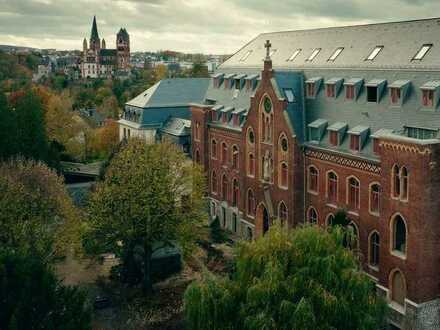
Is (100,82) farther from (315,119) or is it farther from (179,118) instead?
(315,119)

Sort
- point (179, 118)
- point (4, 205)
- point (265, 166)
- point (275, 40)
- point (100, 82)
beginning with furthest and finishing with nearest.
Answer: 1. point (100, 82)
2. point (179, 118)
3. point (275, 40)
4. point (265, 166)
5. point (4, 205)

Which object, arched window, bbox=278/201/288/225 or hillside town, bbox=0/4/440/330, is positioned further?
arched window, bbox=278/201/288/225

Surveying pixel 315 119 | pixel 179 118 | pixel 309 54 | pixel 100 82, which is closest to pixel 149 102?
pixel 179 118

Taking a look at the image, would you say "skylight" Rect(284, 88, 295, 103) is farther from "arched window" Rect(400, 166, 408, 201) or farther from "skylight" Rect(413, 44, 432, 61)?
"arched window" Rect(400, 166, 408, 201)

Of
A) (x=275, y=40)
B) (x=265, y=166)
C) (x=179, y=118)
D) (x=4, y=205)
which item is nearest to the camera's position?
(x=4, y=205)

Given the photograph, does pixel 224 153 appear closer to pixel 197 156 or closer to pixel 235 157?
pixel 235 157

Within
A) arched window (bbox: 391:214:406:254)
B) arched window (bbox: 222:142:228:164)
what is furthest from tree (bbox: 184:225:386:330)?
arched window (bbox: 222:142:228:164)
